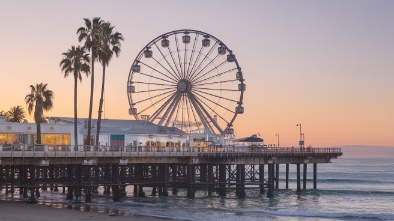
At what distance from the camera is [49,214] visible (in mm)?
54781

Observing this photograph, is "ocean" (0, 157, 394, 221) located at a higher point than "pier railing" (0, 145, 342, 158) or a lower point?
lower

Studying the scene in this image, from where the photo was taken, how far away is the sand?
5196 centimetres

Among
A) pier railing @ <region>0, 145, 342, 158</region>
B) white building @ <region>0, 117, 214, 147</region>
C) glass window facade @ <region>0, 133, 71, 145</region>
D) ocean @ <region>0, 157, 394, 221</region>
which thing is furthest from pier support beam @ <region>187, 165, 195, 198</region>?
glass window facade @ <region>0, 133, 71, 145</region>

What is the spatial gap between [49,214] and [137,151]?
15341mm

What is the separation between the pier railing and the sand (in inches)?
169

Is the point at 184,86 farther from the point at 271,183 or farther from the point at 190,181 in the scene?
the point at 190,181

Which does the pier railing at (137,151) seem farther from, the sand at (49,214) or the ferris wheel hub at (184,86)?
the ferris wheel hub at (184,86)

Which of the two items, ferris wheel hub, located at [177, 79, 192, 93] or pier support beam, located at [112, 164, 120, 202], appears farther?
ferris wheel hub, located at [177, 79, 192, 93]

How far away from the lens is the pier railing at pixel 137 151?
6019 centimetres

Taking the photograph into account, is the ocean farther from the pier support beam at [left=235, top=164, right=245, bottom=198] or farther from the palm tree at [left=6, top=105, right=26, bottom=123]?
the palm tree at [left=6, top=105, right=26, bottom=123]

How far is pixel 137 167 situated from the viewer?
77.7 m

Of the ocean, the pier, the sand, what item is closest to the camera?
the sand

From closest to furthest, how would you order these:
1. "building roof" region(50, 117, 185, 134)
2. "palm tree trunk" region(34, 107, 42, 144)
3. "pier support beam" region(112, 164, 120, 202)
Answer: "pier support beam" region(112, 164, 120, 202) < "palm tree trunk" region(34, 107, 42, 144) < "building roof" region(50, 117, 185, 134)

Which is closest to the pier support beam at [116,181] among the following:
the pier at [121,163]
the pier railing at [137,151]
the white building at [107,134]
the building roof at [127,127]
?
the pier at [121,163]
